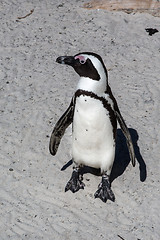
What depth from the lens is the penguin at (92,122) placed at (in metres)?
3.45

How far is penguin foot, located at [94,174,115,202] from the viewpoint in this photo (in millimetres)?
3797

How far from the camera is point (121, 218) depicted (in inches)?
144

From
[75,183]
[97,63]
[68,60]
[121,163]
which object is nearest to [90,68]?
[97,63]

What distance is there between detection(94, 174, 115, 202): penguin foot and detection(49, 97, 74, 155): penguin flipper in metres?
0.47

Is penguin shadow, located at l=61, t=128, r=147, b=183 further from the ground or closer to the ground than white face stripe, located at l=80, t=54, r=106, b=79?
closer to the ground

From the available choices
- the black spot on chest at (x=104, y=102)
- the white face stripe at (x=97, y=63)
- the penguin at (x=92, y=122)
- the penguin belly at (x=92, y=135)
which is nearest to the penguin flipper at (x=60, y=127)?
the penguin at (x=92, y=122)

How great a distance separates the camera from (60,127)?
391 cm

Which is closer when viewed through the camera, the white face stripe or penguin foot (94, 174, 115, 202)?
the white face stripe

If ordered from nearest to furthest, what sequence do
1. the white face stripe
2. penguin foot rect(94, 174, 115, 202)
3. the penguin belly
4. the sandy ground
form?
the white face stripe, the penguin belly, the sandy ground, penguin foot rect(94, 174, 115, 202)

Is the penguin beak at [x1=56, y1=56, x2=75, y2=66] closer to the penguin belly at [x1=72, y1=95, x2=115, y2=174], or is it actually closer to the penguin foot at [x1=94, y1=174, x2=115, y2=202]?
the penguin belly at [x1=72, y1=95, x2=115, y2=174]

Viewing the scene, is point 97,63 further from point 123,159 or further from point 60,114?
point 60,114

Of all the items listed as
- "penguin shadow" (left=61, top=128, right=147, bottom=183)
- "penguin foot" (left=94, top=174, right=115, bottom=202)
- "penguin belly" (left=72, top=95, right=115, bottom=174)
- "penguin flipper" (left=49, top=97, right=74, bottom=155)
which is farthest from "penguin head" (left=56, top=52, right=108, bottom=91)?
"penguin shadow" (left=61, top=128, right=147, bottom=183)

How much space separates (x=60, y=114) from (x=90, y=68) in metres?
1.47

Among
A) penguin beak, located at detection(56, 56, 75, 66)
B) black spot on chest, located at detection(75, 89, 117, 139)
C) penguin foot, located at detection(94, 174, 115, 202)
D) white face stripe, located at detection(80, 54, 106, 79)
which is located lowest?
penguin foot, located at detection(94, 174, 115, 202)
